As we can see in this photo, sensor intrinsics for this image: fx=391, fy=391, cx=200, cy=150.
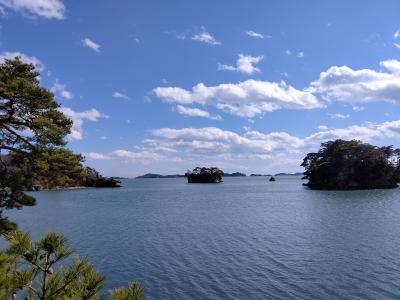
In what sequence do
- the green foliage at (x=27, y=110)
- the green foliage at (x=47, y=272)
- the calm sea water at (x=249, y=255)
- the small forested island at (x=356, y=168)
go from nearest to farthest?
the green foliage at (x=47, y=272)
the green foliage at (x=27, y=110)
the calm sea water at (x=249, y=255)
the small forested island at (x=356, y=168)

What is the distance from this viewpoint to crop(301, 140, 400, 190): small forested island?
135 meters

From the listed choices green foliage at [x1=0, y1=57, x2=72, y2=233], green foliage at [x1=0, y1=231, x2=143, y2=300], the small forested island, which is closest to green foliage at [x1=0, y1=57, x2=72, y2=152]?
green foliage at [x1=0, y1=57, x2=72, y2=233]

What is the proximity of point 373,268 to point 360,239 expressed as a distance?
12513 millimetres

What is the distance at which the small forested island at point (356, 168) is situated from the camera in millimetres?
135250

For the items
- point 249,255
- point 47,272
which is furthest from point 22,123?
point 249,255

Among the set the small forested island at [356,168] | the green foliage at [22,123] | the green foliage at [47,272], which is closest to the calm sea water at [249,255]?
the green foliage at [22,123]

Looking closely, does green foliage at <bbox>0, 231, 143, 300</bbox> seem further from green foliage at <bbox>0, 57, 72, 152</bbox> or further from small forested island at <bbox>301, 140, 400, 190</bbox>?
small forested island at <bbox>301, 140, 400, 190</bbox>

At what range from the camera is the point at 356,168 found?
447 feet

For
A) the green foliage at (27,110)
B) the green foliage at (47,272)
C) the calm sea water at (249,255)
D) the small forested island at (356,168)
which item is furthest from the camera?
the small forested island at (356,168)

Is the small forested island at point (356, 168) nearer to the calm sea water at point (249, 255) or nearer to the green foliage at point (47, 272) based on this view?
the calm sea water at point (249, 255)

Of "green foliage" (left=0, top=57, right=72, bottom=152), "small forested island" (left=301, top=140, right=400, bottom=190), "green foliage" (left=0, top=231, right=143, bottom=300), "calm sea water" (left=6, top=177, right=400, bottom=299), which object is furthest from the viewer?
"small forested island" (left=301, top=140, right=400, bottom=190)

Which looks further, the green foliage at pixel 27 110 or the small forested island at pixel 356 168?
the small forested island at pixel 356 168

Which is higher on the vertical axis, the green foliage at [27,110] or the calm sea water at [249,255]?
the green foliage at [27,110]

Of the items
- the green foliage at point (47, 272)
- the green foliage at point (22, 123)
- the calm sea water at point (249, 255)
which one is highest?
the green foliage at point (22, 123)
